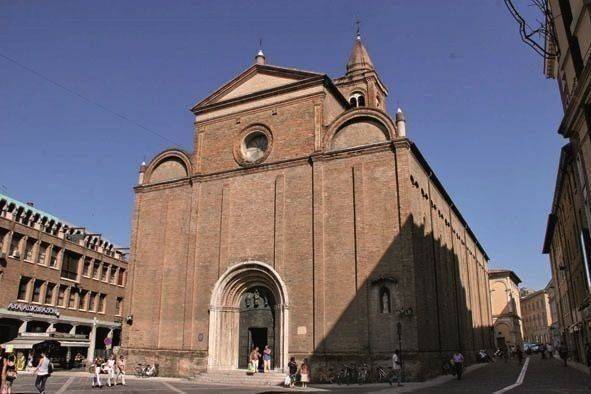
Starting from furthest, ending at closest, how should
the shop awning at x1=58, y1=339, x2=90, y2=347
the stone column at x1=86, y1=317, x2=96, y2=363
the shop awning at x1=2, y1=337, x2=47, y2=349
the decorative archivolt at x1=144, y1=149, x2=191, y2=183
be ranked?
the stone column at x1=86, y1=317, x2=96, y2=363 → the shop awning at x1=58, y1=339, x2=90, y2=347 → the shop awning at x1=2, y1=337, x2=47, y2=349 → the decorative archivolt at x1=144, y1=149, x2=191, y2=183

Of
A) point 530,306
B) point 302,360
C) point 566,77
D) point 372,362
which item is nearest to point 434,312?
point 372,362

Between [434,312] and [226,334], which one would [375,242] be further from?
[226,334]

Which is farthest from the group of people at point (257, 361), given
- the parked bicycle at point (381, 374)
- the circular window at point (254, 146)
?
the circular window at point (254, 146)

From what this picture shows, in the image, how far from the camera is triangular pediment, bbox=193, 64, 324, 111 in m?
27.1

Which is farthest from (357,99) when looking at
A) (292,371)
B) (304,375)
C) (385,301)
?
(304,375)

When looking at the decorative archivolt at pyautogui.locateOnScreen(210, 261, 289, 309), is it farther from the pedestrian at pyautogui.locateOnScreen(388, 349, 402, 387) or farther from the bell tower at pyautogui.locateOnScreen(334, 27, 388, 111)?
the bell tower at pyautogui.locateOnScreen(334, 27, 388, 111)

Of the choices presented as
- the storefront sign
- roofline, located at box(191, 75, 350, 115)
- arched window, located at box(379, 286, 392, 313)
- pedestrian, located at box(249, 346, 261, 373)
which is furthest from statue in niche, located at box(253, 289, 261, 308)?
the storefront sign

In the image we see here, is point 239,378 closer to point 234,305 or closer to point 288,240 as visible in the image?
point 234,305

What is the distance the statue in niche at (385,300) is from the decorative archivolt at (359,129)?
7091 mm

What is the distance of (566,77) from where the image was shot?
15492mm

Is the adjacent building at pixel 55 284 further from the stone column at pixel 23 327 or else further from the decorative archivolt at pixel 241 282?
the decorative archivolt at pixel 241 282

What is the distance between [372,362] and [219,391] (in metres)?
6.66

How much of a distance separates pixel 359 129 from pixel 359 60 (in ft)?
51.5

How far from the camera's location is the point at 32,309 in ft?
115
